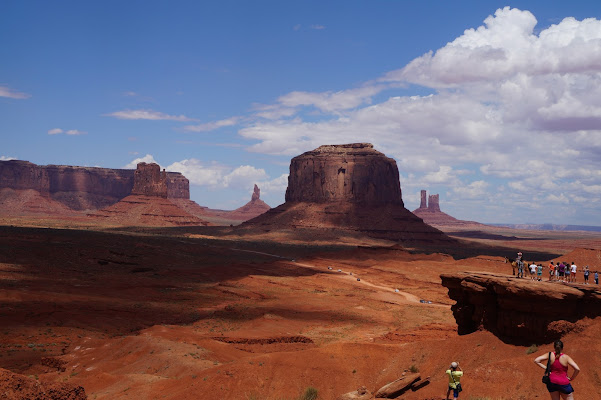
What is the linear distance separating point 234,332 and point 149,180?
142118 millimetres

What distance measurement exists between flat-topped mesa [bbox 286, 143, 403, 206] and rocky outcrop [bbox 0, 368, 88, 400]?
127888 mm

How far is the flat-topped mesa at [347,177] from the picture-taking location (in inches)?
5482

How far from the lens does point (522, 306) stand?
17.3 m

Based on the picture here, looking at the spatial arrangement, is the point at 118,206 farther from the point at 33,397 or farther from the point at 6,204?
the point at 33,397

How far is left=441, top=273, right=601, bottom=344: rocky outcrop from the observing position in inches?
642

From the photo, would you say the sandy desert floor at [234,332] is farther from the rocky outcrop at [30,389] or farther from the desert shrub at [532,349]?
the rocky outcrop at [30,389]

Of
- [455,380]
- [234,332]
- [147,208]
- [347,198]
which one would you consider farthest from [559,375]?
[147,208]

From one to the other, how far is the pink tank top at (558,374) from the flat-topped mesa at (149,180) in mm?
159442

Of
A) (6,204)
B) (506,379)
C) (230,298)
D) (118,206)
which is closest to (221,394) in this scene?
(506,379)

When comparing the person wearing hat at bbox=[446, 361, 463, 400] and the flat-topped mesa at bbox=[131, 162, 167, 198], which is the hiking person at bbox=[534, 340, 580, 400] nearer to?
the person wearing hat at bbox=[446, 361, 463, 400]

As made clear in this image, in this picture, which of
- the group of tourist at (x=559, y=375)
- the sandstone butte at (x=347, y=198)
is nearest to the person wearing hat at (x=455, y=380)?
the group of tourist at (x=559, y=375)

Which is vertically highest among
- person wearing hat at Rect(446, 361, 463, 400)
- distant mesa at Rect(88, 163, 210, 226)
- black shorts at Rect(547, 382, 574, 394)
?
distant mesa at Rect(88, 163, 210, 226)

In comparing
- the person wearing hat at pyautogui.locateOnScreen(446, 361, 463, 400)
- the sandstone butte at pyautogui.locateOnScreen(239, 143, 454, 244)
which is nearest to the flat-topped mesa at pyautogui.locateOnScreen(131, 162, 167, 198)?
the sandstone butte at pyautogui.locateOnScreen(239, 143, 454, 244)

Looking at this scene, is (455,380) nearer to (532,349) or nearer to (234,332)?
(532,349)
